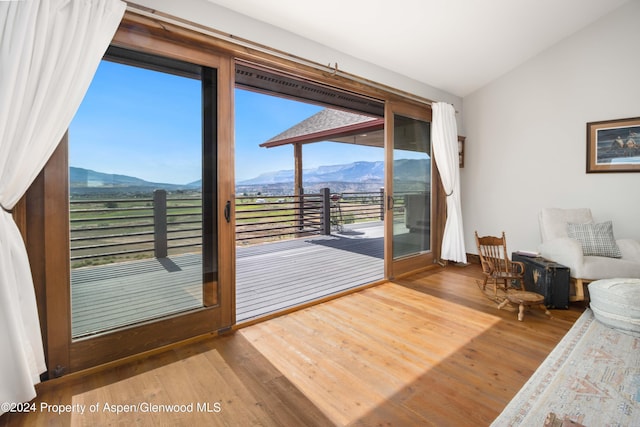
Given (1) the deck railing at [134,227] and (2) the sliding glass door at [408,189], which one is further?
(2) the sliding glass door at [408,189]

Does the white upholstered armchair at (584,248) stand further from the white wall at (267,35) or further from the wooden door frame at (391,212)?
the white wall at (267,35)

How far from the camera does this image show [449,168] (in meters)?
4.46

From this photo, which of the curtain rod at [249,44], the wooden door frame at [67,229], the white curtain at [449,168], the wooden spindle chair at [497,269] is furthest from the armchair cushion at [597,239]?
the wooden door frame at [67,229]

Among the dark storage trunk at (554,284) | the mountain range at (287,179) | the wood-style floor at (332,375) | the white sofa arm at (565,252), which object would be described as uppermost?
the mountain range at (287,179)

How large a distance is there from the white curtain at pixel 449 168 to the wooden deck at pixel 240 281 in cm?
109

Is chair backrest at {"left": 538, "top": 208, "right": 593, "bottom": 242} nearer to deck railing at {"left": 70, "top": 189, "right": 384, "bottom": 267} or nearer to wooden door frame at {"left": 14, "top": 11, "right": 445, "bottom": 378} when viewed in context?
wooden door frame at {"left": 14, "top": 11, "right": 445, "bottom": 378}

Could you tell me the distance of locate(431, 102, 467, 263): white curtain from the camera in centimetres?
439

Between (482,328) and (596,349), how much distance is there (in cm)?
73

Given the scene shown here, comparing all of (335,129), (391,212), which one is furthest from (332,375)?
(335,129)

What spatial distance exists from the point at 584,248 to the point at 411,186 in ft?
6.51

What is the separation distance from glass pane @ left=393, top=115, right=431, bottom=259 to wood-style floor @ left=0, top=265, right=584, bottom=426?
1.45 m

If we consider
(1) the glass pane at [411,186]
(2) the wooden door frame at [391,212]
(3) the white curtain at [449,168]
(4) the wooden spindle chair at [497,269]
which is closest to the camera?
(4) the wooden spindle chair at [497,269]

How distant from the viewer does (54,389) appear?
1843 millimetres

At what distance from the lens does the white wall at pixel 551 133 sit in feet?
12.1
